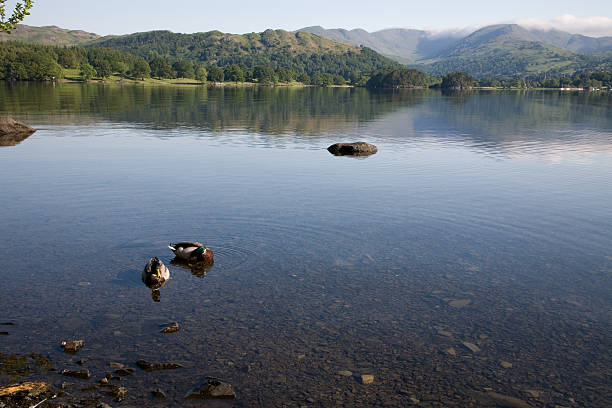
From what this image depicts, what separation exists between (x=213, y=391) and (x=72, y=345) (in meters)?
4.39

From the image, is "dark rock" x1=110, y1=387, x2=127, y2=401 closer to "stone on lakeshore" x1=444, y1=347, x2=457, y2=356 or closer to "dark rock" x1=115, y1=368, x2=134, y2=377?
"dark rock" x1=115, y1=368, x2=134, y2=377

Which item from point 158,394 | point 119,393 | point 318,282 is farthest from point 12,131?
point 158,394

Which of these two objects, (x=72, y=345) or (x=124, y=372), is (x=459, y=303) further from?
(x=72, y=345)

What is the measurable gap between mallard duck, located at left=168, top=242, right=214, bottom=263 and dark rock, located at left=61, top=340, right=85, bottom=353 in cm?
603

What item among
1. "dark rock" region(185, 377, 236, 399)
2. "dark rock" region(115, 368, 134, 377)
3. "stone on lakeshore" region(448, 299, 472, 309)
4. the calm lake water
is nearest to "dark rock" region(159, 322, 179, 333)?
the calm lake water

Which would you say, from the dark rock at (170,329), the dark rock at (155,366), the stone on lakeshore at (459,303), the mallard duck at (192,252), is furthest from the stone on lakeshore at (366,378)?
the mallard duck at (192,252)

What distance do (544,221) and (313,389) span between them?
19.4m

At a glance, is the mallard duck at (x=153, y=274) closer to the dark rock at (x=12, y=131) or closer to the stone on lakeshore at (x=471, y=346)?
the stone on lakeshore at (x=471, y=346)

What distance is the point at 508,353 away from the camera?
42.7 feet

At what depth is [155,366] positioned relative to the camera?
38.9 ft

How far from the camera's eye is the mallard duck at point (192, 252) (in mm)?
18156

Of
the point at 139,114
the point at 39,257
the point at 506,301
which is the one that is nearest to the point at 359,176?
the point at 506,301

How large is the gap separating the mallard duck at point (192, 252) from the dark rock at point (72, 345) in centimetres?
603

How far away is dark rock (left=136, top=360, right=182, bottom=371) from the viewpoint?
1177 centimetres
